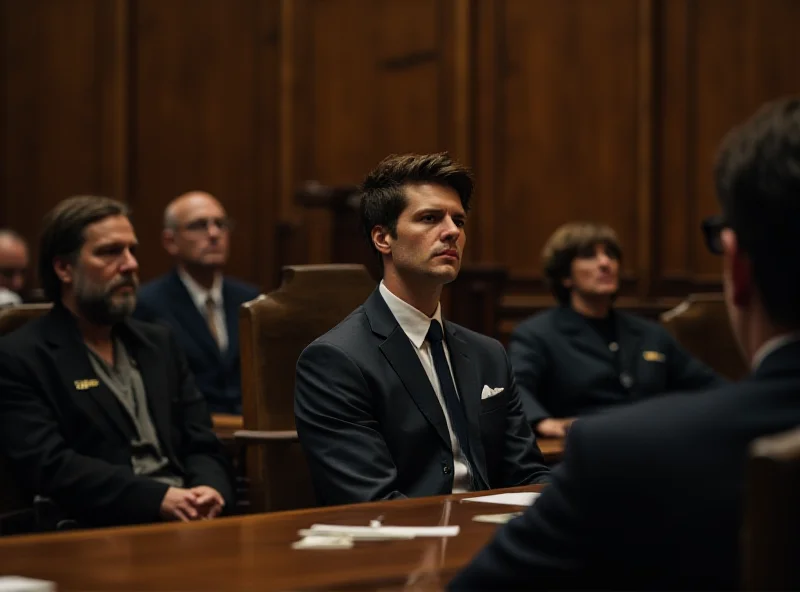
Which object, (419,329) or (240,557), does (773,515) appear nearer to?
(240,557)

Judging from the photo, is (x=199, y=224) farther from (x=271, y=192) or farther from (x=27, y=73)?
(x=27, y=73)

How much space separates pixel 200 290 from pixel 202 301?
7 cm

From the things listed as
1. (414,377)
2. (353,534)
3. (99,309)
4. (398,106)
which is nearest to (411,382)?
(414,377)

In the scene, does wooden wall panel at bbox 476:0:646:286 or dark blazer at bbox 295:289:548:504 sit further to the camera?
wooden wall panel at bbox 476:0:646:286

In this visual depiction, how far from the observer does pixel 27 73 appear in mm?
7504

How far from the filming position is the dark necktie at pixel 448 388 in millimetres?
2849

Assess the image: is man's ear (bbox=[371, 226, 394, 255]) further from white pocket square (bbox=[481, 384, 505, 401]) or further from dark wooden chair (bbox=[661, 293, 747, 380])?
dark wooden chair (bbox=[661, 293, 747, 380])

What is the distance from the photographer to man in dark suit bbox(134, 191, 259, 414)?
17.1 feet

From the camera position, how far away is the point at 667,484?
1209 mm

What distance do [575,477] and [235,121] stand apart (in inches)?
253

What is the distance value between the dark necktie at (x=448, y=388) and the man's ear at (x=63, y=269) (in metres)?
1.34

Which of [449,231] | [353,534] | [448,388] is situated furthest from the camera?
[449,231]

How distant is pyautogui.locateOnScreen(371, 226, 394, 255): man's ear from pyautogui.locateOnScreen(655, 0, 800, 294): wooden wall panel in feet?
14.6

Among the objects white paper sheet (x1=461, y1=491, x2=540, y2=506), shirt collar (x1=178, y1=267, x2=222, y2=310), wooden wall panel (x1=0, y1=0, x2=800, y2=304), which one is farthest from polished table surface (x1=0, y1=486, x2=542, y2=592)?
wooden wall panel (x1=0, y1=0, x2=800, y2=304)
